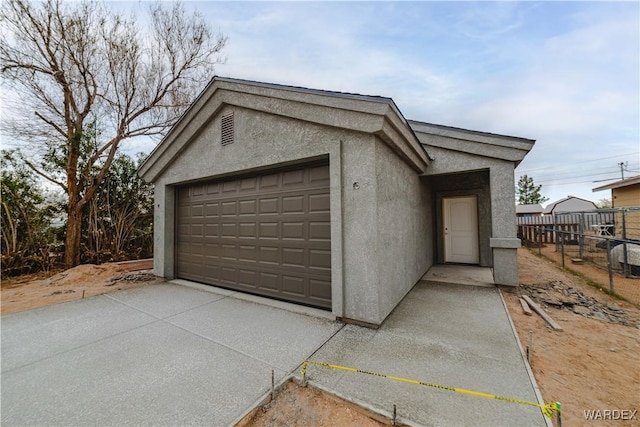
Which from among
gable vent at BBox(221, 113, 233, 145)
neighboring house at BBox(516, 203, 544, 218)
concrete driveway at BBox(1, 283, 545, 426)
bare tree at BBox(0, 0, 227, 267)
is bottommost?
concrete driveway at BBox(1, 283, 545, 426)

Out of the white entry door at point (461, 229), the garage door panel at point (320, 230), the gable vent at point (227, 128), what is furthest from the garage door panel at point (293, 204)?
the white entry door at point (461, 229)

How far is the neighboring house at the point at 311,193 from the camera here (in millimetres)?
3553

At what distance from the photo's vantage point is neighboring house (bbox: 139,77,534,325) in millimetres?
3553

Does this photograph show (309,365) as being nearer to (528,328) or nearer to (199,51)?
(528,328)

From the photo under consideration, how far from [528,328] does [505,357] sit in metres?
1.23

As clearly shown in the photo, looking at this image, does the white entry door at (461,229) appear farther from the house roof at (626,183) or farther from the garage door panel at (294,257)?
the house roof at (626,183)

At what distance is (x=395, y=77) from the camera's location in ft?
28.4

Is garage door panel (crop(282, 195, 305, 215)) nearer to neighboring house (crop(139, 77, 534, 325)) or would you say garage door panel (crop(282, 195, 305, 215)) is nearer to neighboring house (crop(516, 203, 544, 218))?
neighboring house (crop(139, 77, 534, 325))

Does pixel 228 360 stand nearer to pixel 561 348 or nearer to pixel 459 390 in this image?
pixel 459 390

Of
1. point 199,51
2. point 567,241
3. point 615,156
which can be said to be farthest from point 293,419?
point 615,156

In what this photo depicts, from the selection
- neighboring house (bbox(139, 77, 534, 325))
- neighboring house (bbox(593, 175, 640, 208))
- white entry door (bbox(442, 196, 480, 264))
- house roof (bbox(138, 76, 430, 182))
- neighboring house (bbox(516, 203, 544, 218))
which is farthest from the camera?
neighboring house (bbox(516, 203, 544, 218))

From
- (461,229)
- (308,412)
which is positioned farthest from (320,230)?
(461,229)

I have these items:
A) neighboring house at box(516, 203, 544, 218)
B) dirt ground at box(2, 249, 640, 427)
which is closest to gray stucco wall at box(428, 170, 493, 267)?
dirt ground at box(2, 249, 640, 427)

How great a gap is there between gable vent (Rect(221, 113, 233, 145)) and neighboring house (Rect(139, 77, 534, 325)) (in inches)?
1.3
